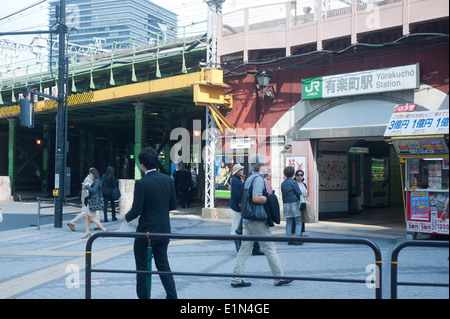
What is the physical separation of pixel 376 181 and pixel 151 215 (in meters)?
15.9

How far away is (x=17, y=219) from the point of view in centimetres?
1580

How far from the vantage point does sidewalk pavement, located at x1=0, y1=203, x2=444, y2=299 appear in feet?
19.8

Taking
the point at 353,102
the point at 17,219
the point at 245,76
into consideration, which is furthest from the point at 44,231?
the point at 353,102

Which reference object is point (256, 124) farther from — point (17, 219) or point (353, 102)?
point (17, 219)

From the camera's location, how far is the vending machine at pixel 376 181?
736 inches

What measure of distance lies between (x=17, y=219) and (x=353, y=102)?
11.8 m

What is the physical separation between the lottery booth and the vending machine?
794 cm

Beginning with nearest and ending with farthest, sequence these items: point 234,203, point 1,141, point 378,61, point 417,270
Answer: point 417,270
point 234,203
point 378,61
point 1,141

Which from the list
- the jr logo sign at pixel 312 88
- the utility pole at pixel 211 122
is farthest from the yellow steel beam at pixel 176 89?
the jr logo sign at pixel 312 88

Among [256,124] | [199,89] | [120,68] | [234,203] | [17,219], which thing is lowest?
[17,219]

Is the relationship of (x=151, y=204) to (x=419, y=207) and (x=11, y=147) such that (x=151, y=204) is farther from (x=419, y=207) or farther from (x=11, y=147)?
(x=11, y=147)

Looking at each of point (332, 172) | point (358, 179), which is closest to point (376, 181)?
point (358, 179)

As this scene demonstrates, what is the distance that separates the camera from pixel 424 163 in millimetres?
10562

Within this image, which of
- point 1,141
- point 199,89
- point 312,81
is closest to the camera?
point 312,81
